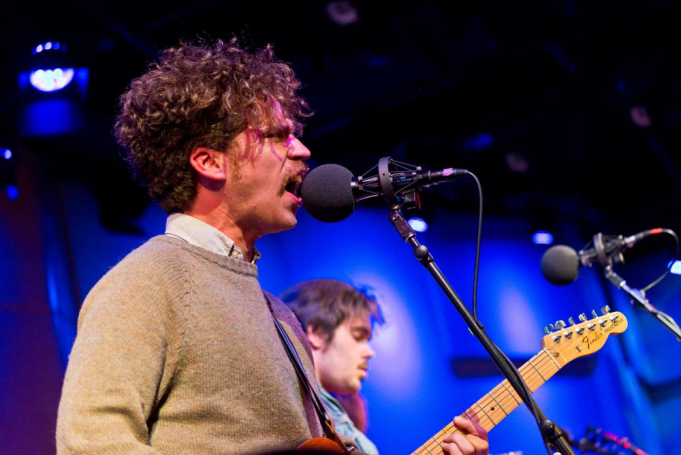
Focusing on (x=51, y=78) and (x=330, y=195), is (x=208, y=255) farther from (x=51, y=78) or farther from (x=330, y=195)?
(x=51, y=78)

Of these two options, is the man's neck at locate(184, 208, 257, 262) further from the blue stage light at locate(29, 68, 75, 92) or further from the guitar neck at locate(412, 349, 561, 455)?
the blue stage light at locate(29, 68, 75, 92)

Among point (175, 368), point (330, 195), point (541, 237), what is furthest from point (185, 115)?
point (541, 237)

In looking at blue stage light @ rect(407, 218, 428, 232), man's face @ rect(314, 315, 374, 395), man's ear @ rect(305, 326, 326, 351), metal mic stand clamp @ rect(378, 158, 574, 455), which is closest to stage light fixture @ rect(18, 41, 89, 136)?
A: man's ear @ rect(305, 326, 326, 351)

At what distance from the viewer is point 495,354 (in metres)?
1.76

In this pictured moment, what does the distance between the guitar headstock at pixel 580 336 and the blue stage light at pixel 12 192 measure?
2665 millimetres

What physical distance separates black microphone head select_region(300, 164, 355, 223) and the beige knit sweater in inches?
12.4

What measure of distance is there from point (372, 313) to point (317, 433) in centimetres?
226

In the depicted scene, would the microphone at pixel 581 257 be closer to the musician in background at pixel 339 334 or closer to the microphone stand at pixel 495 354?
the musician in background at pixel 339 334

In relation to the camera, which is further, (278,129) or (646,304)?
(646,304)

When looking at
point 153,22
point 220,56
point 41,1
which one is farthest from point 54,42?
point 220,56

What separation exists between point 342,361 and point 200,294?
233cm

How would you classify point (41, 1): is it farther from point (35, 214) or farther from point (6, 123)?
point (35, 214)

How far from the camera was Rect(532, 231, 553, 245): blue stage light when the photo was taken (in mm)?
6867

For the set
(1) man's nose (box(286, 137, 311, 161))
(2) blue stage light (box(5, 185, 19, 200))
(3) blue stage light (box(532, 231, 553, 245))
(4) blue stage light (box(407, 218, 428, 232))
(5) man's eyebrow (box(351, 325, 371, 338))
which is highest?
(4) blue stage light (box(407, 218, 428, 232))
